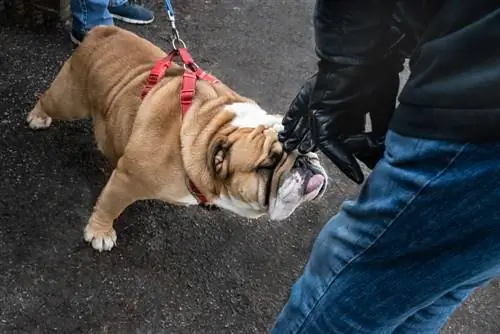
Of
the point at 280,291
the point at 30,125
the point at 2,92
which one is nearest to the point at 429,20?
the point at 280,291

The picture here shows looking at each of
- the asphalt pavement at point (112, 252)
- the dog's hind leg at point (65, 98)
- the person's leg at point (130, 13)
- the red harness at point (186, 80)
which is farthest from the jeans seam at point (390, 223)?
the person's leg at point (130, 13)

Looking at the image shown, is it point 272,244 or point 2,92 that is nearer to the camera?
point 272,244

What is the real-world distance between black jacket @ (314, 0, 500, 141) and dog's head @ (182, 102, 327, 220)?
801 mm

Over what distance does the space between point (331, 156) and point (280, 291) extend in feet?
3.79

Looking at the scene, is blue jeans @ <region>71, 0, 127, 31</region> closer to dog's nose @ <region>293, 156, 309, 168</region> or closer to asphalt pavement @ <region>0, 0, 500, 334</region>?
asphalt pavement @ <region>0, 0, 500, 334</region>

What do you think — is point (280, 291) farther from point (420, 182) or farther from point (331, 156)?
point (420, 182)

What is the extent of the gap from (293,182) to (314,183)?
0.09 meters

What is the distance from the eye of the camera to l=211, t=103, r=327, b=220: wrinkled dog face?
2150mm

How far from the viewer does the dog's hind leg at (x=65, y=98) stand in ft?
8.89

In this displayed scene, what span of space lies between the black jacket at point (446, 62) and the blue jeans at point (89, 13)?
205 centimetres

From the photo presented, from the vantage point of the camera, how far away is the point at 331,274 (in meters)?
1.51

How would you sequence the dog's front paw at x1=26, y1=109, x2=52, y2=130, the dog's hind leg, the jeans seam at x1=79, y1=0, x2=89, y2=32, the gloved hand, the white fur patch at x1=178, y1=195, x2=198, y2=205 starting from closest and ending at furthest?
the gloved hand
the white fur patch at x1=178, y1=195, x2=198, y2=205
the dog's hind leg
the dog's front paw at x1=26, y1=109, x2=52, y2=130
the jeans seam at x1=79, y1=0, x2=89, y2=32

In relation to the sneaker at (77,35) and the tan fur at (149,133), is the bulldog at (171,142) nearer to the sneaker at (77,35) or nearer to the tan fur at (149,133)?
the tan fur at (149,133)

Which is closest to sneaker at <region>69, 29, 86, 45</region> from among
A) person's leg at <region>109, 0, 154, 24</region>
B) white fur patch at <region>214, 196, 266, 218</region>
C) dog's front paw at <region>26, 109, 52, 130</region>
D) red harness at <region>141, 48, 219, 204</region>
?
person's leg at <region>109, 0, 154, 24</region>
